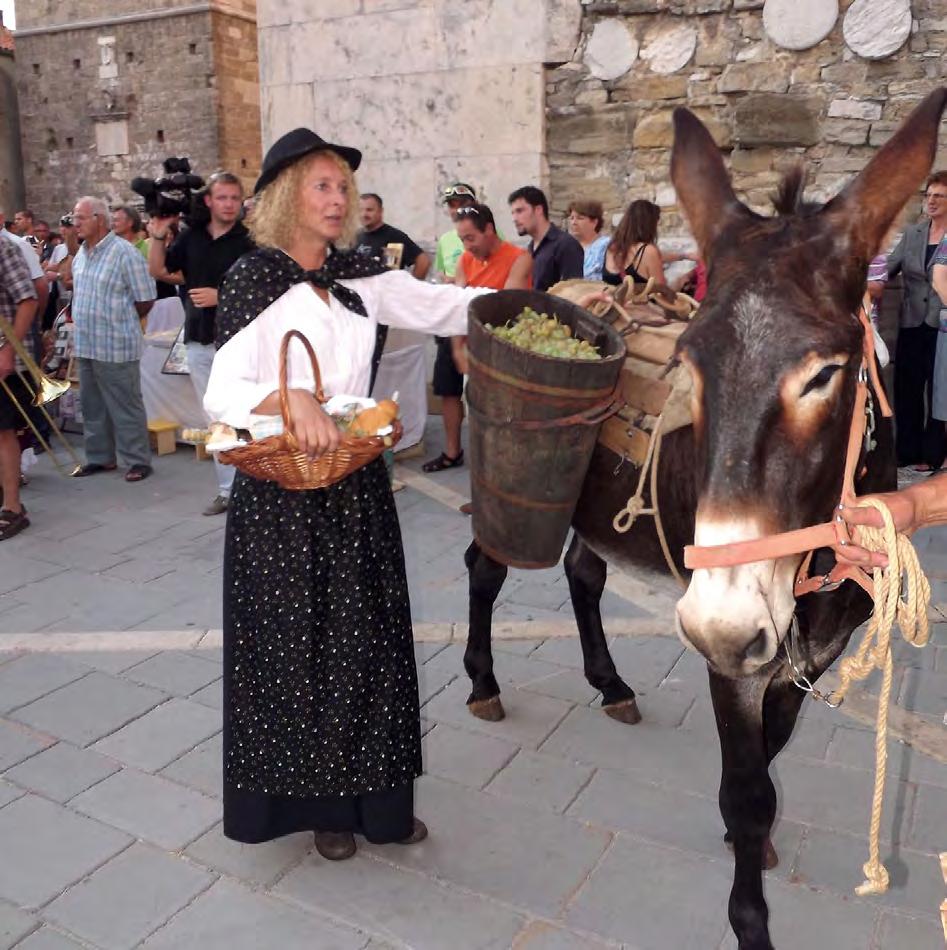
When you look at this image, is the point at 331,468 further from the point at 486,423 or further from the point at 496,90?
the point at 496,90

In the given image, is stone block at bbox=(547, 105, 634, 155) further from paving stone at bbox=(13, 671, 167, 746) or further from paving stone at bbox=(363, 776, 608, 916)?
paving stone at bbox=(363, 776, 608, 916)

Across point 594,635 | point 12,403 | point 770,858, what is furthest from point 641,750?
point 12,403

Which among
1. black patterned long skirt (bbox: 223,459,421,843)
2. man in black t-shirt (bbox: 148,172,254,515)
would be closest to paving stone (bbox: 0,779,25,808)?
black patterned long skirt (bbox: 223,459,421,843)

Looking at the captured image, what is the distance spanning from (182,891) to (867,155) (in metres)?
7.48

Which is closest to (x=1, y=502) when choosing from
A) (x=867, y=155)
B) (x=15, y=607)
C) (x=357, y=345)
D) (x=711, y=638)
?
(x=15, y=607)

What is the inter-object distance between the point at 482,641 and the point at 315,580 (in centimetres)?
129

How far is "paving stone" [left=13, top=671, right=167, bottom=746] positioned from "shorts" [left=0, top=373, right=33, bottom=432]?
111 inches

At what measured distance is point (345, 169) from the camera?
278 centimetres

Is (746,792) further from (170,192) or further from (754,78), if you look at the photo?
(754,78)

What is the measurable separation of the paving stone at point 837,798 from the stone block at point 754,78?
20.7 feet

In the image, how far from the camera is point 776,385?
1700mm

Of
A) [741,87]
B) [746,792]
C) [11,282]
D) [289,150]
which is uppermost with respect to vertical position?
[741,87]

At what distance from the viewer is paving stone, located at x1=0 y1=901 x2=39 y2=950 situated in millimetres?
→ 2537

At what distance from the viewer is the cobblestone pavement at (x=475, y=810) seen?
2613 mm
